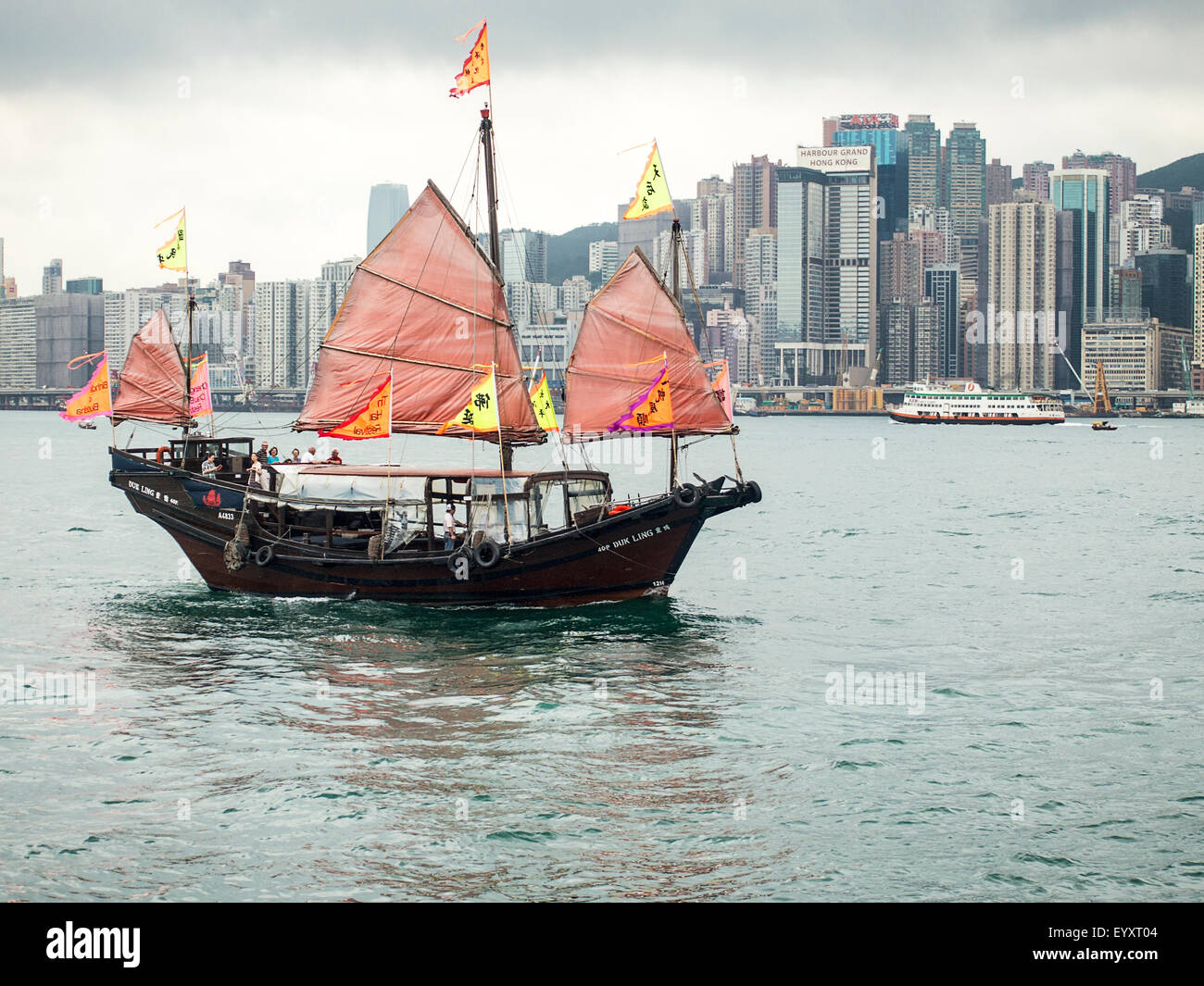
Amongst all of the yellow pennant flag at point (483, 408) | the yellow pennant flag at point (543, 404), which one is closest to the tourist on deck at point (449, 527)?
the yellow pennant flag at point (483, 408)

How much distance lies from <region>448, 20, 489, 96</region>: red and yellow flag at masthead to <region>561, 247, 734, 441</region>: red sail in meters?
5.79

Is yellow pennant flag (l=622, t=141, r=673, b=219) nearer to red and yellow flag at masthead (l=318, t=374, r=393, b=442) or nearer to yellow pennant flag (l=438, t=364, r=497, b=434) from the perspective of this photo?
yellow pennant flag (l=438, t=364, r=497, b=434)

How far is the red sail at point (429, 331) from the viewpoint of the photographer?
32938mm

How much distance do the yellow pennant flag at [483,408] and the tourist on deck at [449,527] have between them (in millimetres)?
2027

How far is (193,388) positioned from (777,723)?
97.3ft

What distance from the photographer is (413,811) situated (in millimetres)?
16172

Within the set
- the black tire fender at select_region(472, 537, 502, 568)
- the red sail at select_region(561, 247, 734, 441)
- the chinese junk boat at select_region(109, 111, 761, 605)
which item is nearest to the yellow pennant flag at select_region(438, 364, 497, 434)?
the chinese junk boat at select_region(109, 111, 761, 605)

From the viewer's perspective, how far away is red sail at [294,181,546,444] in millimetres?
32938

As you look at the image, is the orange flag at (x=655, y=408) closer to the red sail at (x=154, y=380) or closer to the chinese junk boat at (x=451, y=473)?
the chinese junk boat at (x=451, y=473)

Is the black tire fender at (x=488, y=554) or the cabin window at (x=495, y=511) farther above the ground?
the cabin window at (x=495, y=511)

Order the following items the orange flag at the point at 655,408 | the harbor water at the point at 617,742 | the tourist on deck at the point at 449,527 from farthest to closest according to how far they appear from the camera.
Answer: the orange flag at the point at 655,408 < the tourist on deck at the point at 449,527 < the harbor water at the point at 617,742

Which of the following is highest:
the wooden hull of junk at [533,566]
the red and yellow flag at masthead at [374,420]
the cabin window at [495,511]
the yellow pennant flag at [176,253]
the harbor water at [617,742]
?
the yellow pennant flag at [176,253]

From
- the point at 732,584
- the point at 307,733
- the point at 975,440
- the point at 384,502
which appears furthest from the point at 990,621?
the point at 975,440
